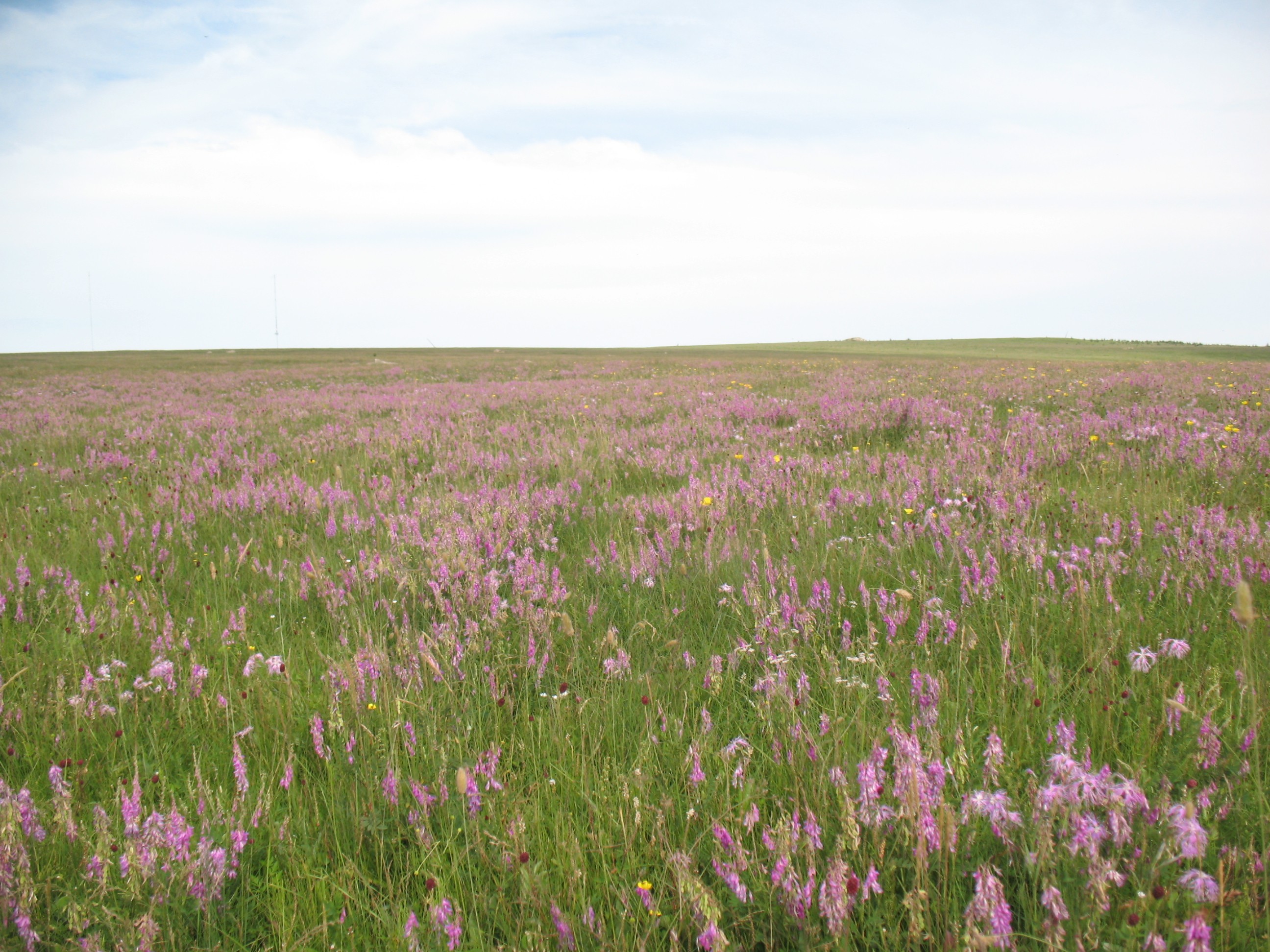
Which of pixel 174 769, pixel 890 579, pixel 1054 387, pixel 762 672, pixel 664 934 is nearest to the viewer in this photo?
pixel 664 934

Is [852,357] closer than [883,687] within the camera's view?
No

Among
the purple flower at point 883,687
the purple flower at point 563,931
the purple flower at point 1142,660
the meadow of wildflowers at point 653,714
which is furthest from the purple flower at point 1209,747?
the purple flower at point 563,931

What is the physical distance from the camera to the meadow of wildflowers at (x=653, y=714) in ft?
4.74

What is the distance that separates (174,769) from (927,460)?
18.0 ft

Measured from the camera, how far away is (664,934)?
4.91 feet

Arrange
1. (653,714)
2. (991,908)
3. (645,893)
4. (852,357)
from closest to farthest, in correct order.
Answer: (991,908)
(645,893)
(653,714)
(852,357)

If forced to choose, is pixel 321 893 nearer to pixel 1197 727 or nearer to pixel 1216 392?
pixel 1197 727

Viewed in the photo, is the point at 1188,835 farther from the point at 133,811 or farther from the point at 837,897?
the point at 133,811

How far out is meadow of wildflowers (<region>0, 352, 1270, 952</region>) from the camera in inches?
56.9

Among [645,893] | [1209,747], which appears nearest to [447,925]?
[645,893]

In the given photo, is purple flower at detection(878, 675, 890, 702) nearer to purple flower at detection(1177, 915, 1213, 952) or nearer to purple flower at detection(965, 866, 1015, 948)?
purple flower at detection(965, 866, 1015, 948)

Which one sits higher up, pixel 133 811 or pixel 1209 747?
pixel 1209 747

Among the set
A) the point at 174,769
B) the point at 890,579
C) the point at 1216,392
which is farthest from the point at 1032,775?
the point at 1216,392

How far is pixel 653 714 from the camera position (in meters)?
2.21
